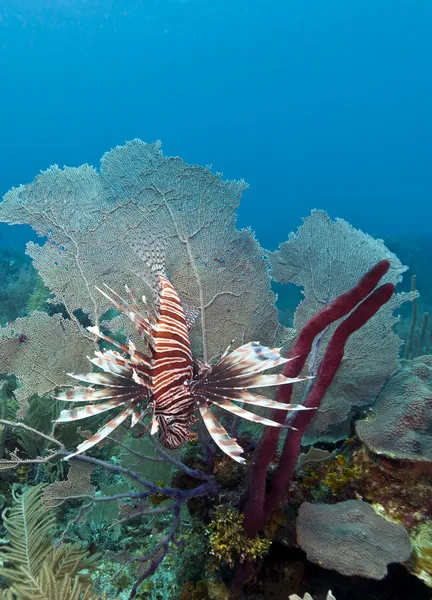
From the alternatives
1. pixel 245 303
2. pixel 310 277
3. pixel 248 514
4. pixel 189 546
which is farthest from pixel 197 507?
pixel 310 277

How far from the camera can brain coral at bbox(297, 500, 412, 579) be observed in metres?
2.03

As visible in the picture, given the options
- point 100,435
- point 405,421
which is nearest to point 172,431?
point 100,435

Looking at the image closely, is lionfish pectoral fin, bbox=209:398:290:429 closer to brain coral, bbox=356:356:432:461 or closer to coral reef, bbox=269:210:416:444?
brain coral, bbox=356:356:432:461

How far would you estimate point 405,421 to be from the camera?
259 centimetres

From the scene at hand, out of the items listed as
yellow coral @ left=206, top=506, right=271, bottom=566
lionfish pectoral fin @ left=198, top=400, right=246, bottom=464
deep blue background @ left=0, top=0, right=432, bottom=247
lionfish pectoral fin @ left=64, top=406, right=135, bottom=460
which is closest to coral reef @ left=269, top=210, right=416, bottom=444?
yellow coral @ left=206, top=506, right=271, bottom=566

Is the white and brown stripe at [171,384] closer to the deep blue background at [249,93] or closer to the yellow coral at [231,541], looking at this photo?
the yellow coral at [231,541]

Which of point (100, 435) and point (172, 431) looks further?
point (172, 431)

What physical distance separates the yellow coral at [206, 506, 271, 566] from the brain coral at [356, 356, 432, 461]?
950mm

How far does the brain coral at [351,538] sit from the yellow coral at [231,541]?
10.8 inches

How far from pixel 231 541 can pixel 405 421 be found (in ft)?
4.41

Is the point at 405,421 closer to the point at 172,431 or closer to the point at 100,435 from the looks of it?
the point at 172,431

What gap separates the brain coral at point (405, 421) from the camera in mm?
2457

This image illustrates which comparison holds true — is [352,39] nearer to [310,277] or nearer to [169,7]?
[169,7]

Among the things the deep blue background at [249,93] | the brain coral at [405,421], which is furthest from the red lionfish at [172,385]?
the deep blue background at [249,93]
